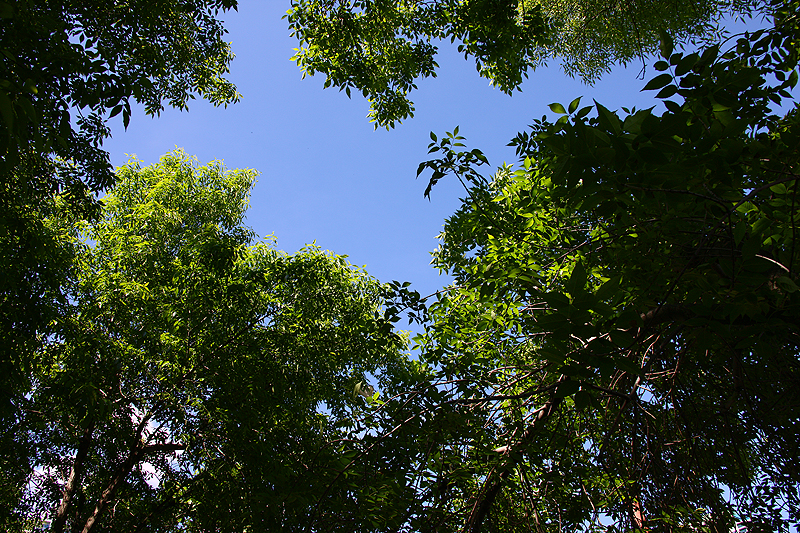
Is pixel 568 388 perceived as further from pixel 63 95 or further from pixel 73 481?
pixel 73 481

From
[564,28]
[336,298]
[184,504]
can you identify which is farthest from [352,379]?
[564,28]

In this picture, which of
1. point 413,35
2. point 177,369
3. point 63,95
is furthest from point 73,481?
point 413,35

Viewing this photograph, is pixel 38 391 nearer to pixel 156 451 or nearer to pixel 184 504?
pixel 156 451

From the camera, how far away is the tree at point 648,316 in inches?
68.1

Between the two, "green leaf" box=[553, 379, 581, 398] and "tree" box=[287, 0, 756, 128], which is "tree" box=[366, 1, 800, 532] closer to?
"green leaf" box=[553, 379, 581, 398]

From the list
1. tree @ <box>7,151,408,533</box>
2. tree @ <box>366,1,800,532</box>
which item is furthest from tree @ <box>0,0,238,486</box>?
tree @ <box>366,1,800,532</box>

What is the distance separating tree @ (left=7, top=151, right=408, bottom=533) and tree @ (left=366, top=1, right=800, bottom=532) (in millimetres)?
2533

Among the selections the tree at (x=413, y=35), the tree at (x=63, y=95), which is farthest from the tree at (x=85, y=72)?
the tree at (x=413, y=35)

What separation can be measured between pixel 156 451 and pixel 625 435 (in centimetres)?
725

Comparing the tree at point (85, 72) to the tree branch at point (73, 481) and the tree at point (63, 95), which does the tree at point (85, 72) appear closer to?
the tree at point (63, 95)

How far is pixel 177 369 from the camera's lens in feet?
21.6

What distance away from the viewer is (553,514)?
11.6ft

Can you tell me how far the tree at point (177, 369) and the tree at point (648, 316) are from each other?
2533mm

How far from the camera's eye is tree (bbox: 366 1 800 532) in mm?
1729
